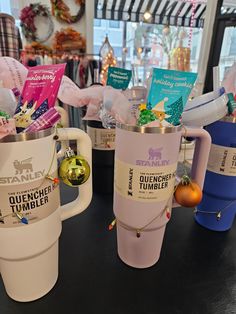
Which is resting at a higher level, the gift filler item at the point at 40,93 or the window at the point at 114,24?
the window at the point at 114,24

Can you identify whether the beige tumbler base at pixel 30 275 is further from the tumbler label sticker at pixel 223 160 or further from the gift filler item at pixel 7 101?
the tumbler label sticker at pixel 223 160

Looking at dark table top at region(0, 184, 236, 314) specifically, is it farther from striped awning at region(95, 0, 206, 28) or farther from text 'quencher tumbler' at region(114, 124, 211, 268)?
striped awning at region(95, 0, 206, 28)

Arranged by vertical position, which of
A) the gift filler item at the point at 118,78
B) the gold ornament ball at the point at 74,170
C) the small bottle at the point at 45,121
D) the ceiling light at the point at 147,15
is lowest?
the gold ornament ball at the point at 74,170

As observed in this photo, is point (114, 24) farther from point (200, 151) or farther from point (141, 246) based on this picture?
point (141, 246)

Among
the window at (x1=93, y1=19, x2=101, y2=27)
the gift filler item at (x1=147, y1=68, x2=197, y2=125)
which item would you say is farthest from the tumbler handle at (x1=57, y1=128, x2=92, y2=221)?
the window at (x1=93, y1=19, x2=101, y2=27)

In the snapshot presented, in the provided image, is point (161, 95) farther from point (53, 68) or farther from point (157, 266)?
point (157, 266)

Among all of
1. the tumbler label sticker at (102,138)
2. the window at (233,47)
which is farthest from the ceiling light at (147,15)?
the tumbler label sticker at (102,138)

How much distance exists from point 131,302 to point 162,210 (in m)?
0.15

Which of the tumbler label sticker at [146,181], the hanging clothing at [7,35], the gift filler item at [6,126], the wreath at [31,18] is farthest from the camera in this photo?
the wreath at [31,18]

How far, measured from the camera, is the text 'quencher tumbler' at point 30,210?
277 millimetres

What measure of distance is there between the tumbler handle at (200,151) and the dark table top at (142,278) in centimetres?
12

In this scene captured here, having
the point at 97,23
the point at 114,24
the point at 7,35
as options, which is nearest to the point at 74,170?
the point at 7,35

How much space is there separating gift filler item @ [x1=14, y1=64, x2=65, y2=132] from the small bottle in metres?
0.02

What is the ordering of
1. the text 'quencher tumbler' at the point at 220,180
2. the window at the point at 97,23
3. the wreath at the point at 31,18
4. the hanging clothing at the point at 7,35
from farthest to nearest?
the window at the point at 97,23 → the wreath at the point at 31,18 → the hanging clothing at the point at 7,35 → the text 'quencher tumbler' at the point at 220,180
